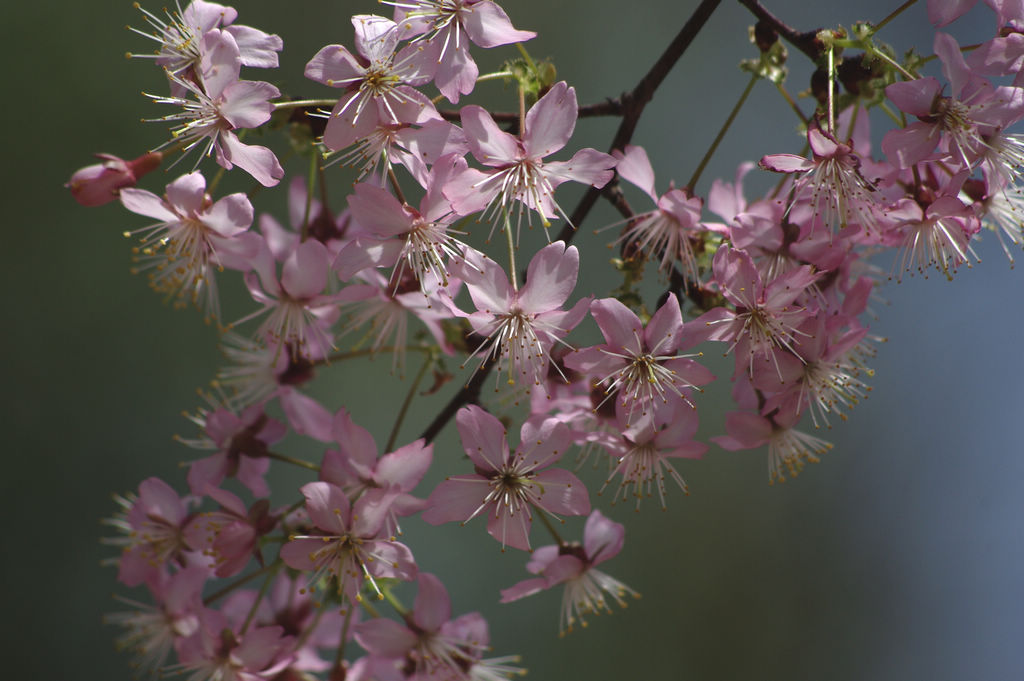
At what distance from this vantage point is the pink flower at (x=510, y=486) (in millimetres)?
797

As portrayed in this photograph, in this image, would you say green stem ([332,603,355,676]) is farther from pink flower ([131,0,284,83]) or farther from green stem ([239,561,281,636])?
pink flower ([131,0,284,83])

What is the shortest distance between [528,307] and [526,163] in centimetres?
13

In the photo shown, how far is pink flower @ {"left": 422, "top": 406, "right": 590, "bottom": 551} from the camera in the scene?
797 mm

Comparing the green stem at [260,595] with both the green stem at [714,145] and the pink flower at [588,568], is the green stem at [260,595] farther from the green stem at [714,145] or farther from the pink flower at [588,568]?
the green stem at [714,145]

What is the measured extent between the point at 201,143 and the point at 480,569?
8.54ft

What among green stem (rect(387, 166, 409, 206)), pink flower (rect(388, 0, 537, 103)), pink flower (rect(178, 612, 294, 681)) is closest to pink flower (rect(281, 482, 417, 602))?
pink flower (rect(178, 612, 294, 681))

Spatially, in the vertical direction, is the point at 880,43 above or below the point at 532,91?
above

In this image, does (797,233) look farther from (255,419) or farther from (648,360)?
(255,419)

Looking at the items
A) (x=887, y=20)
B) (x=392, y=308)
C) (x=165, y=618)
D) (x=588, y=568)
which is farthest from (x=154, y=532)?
(x=887, y=20)

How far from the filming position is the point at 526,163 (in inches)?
29.0

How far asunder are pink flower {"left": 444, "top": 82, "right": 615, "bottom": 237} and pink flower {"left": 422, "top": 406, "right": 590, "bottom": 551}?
21cm

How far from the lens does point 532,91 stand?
2.62 feet

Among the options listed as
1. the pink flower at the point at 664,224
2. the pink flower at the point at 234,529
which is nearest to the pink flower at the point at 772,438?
the pink flower at the point at 664,224

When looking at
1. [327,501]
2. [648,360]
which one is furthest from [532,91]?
[327,501]
